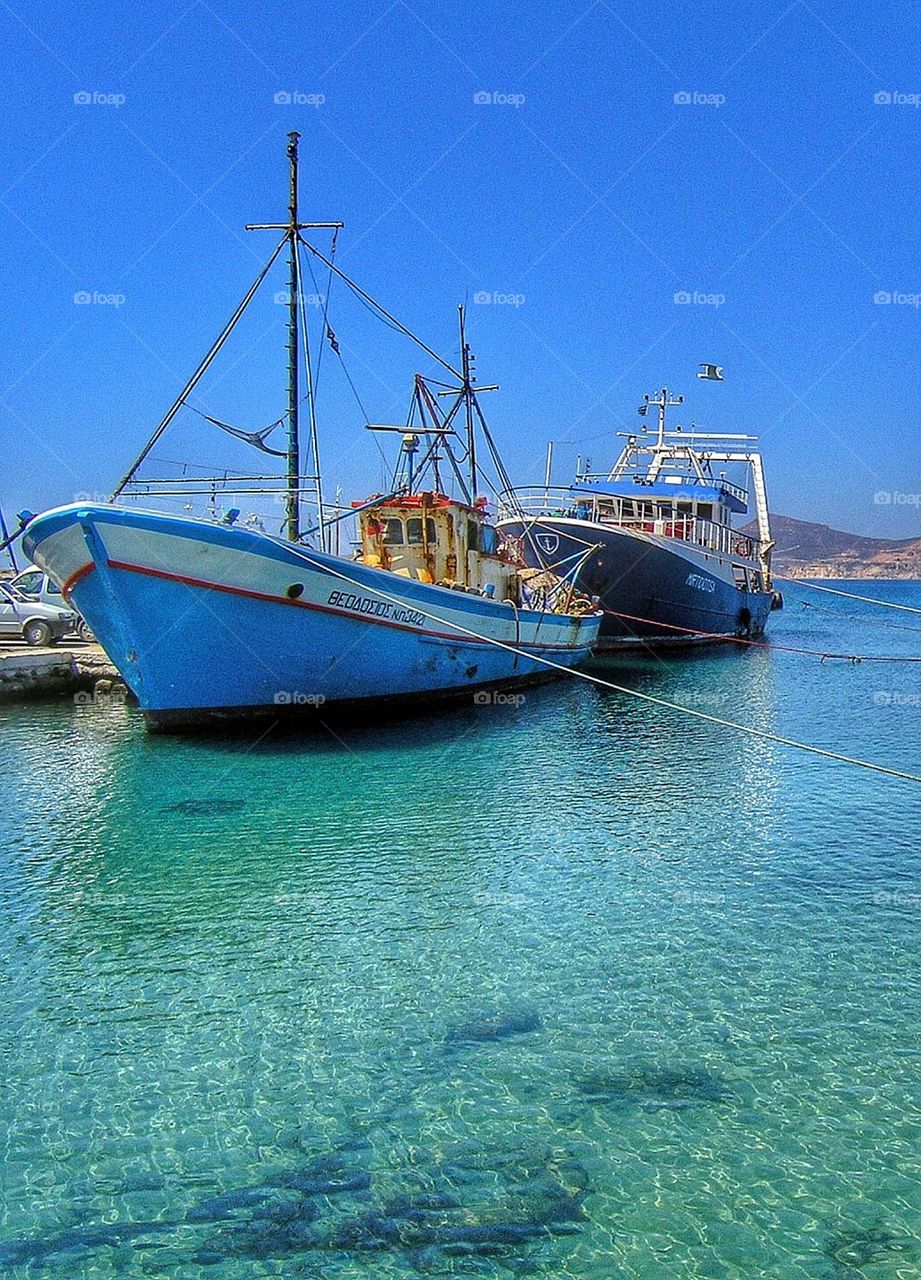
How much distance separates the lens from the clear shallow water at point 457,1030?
4.74 m

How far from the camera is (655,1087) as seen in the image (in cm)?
594

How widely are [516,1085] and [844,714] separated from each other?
1719cm

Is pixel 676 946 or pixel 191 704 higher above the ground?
pixel 191 704

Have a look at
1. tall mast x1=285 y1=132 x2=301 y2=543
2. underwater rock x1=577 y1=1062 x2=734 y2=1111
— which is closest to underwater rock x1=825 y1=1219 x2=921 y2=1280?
underwater rock x1=577 y1=1062 x2=734 y2=1111

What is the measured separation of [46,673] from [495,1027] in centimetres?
1813

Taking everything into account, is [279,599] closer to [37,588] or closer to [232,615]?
[232,615]

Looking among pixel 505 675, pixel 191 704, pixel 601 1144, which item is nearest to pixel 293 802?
pixel 191 704

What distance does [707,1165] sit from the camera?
5.18m

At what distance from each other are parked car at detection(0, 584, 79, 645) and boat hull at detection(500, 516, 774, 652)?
13.8 metres

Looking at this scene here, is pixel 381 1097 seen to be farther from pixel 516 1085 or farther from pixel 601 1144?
pixel 601 1144

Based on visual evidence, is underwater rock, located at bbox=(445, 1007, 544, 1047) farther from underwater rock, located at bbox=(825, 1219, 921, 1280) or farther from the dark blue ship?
the dark blue ship

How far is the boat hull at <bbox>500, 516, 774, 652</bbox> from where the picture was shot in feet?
102

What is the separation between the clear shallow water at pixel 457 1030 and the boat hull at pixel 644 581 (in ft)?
59.7

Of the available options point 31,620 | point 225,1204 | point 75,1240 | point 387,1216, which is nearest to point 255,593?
point 225,1204
